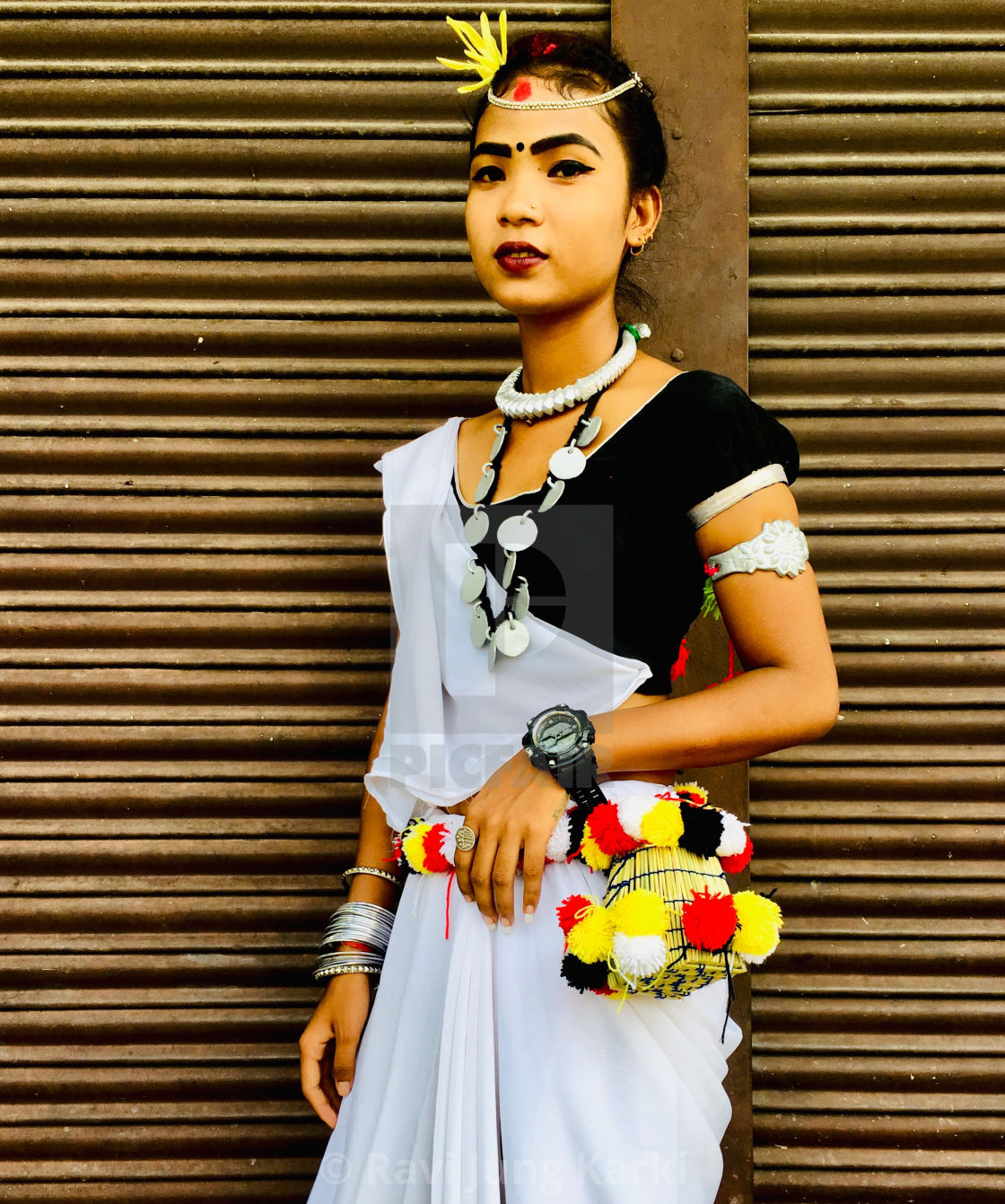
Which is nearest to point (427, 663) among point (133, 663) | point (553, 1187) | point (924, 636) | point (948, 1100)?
point (553, 1187)

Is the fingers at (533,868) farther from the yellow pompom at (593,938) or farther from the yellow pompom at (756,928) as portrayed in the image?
the yellow pompom at (756,928)

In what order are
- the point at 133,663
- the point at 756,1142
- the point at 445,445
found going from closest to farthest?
the point at 445,445 < the point at 756,1142 < the point at 133,663

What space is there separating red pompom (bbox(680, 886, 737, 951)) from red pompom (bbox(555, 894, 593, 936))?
142 mm

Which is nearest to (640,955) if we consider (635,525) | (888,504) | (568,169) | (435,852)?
(435,852)

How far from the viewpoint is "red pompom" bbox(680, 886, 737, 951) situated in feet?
4.00

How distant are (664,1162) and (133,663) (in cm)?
174

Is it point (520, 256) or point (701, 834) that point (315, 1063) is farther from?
point (520, 256)

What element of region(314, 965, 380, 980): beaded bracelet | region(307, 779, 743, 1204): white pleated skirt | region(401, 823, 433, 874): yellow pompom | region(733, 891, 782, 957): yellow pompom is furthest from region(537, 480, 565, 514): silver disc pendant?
region(314, 965, 380, 980): beaded bracelet

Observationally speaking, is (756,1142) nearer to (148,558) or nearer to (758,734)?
(758,734)

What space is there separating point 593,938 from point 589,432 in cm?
81

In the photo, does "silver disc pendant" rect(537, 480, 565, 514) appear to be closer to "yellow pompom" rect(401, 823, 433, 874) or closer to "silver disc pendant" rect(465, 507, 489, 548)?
"silver disc pendant" rect(465, 507, 489, 548)

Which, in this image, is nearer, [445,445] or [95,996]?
[445,445]

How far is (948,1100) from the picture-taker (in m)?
2.27

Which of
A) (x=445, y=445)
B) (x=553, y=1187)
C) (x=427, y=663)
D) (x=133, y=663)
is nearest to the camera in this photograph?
(x=553, y=1187)
